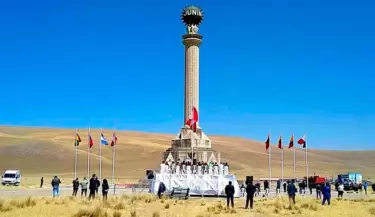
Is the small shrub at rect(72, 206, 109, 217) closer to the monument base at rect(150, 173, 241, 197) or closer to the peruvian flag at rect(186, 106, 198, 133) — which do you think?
the monument base at rect(150, 173, 241, 197)

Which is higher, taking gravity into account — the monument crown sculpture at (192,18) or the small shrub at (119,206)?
the monument crown sculpture at (192,18)

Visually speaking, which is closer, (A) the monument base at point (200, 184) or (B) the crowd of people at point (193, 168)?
(A) the monument base at point (200, 184)

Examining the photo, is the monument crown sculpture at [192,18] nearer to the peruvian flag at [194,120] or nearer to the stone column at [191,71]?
the stone column at [191,71]

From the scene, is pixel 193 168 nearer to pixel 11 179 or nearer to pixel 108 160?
pixel 11 179

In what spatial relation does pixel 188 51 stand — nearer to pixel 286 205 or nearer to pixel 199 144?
pixel 199 144

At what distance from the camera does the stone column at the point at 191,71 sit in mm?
52781

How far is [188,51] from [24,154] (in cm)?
5525

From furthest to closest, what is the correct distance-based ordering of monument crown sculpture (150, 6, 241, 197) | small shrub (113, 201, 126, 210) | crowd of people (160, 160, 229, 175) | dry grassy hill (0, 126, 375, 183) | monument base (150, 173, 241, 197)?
dry grassy hill (0, 126, 375, 183), monument crown sculpture (150, 6, 241, 197), crowd of people (160, 160, 229, 175), monument base (150, 173, 241, 197), small shrub (113, 201, 126, 210)

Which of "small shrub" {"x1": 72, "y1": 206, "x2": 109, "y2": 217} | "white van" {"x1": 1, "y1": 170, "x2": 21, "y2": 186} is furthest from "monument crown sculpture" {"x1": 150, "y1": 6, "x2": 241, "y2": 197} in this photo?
"small shrub" {"x1": 72, "y1": 206, "x2": 109, "y2": 217}

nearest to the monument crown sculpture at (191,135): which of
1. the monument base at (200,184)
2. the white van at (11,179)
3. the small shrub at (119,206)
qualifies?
the monument base at (200,184)

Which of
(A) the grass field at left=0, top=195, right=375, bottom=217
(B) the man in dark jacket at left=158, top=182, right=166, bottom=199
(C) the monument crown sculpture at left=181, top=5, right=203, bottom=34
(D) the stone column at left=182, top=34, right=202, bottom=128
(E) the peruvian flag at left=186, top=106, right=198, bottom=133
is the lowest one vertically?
(A) the grass field at left=0, top=195, right=375, bottom=217

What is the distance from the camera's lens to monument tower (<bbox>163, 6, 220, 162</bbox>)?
1984 inches

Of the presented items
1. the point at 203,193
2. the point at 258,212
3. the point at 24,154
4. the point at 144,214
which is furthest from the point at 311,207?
the point at 24,154

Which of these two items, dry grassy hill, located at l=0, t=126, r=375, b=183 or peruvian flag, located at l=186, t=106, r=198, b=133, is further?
dry grassy hill, located at l=0, t=126, r=375, b=183
